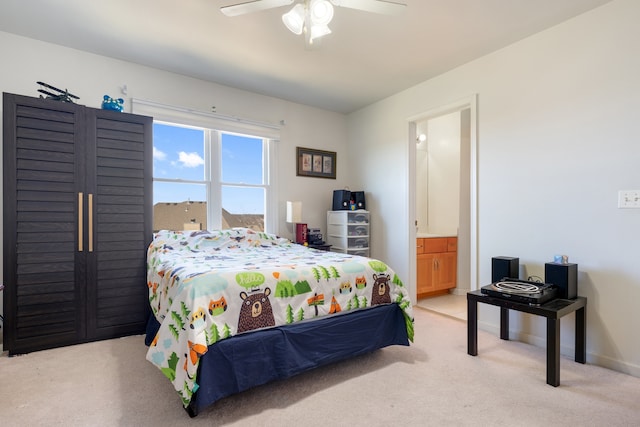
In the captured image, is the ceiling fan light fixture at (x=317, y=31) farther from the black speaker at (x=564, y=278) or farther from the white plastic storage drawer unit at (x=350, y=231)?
the white plastic storage drawer unit at (x=350, y=231)

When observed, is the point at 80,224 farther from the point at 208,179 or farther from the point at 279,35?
the point at 279,35

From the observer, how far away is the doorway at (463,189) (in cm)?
312

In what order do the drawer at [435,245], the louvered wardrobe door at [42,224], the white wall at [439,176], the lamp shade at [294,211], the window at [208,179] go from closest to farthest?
the louvered wardrobe door at [42,224] < the window at [208,179] < the lamp shade at [294,211] < the drawer at [435,245] < the white wall at [439,176]

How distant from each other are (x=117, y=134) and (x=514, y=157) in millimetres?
3492

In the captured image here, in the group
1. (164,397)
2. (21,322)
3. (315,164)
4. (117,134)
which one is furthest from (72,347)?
(315,164)

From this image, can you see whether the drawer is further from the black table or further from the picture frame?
the picture frame

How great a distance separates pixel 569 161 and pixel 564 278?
0.90 meters

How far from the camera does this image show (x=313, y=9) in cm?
179

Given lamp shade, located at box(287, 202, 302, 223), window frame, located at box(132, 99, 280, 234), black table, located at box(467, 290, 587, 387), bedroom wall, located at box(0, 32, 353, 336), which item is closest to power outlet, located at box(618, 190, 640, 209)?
black table, located at box(467, 290, 587, 387)

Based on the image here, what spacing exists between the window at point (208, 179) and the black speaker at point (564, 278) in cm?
294

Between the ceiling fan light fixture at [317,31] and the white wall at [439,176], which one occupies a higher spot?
the ceiling fan light fixture at [317,31]

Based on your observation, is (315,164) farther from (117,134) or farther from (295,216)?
(117,134)

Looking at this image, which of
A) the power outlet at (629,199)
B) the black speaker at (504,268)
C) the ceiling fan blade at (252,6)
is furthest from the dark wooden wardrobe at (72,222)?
the power outlet at (629,199)

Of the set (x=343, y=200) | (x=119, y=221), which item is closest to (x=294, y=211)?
(x=343, y=200)
